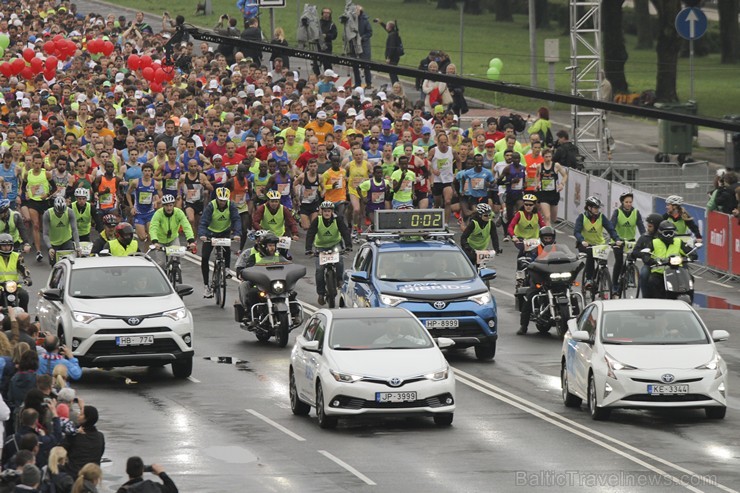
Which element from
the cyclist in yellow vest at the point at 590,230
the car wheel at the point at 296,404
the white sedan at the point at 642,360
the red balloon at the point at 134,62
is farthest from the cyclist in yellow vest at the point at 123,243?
the red balloon at the point at 134,62

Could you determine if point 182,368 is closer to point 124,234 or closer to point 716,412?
point 124,234

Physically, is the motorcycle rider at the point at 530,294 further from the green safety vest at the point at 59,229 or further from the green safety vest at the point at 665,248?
the green safety vest at the point at 59,229

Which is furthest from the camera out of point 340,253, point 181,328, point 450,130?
point 450,130

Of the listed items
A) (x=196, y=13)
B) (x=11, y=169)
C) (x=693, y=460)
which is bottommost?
(x=693, y=460)

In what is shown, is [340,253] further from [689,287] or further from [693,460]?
[693,460]

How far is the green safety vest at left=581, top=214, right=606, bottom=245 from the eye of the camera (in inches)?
1235

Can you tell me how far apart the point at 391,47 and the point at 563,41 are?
28362 mm

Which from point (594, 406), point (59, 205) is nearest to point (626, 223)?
point (59, 205)

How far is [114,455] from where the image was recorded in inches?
805

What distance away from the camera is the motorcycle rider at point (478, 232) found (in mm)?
31594

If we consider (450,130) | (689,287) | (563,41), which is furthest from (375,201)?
(563,41)

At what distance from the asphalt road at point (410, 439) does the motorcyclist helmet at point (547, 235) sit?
114 inches

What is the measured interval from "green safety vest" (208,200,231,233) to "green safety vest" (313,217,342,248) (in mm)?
1561

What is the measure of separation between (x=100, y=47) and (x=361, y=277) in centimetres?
3313
